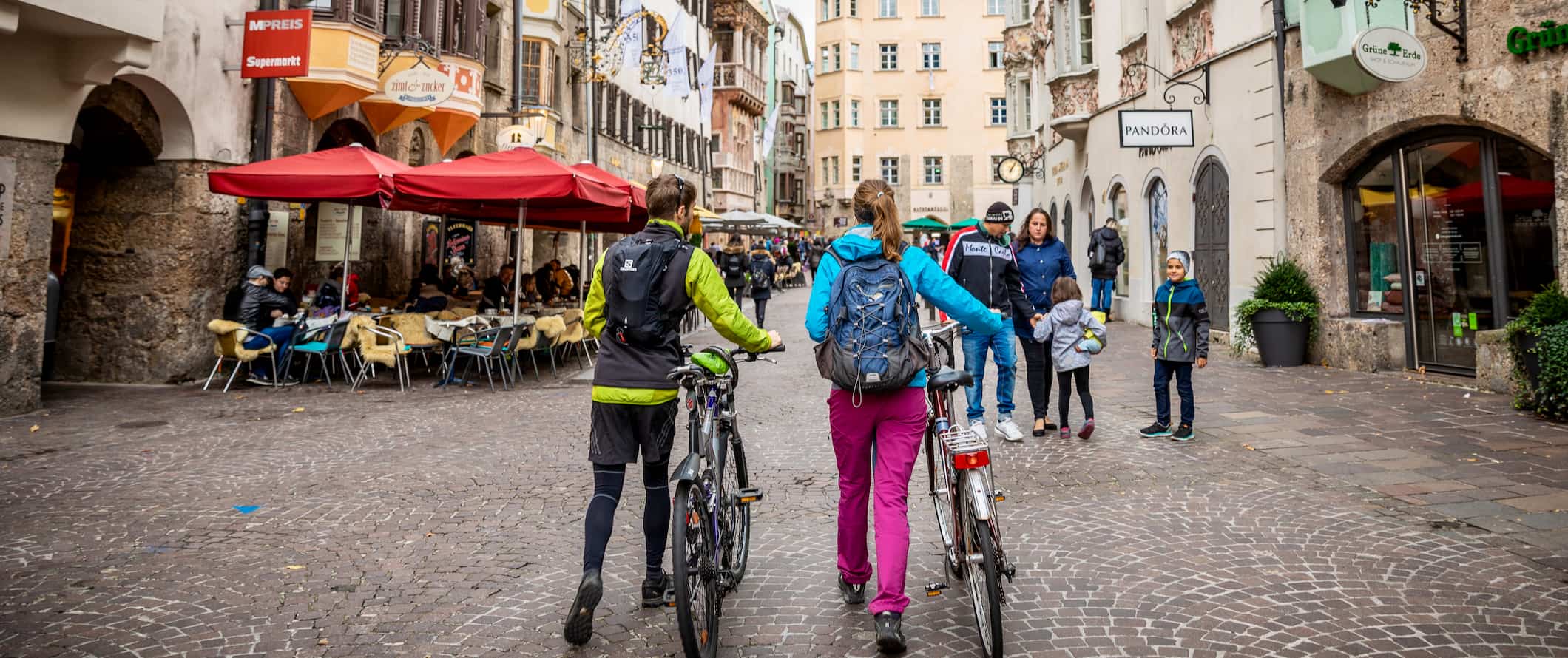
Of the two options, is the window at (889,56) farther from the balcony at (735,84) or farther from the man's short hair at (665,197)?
the man's short hair at (665,197)

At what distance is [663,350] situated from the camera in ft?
13.3

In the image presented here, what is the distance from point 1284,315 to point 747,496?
33.5 feet

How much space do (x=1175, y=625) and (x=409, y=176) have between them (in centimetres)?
929

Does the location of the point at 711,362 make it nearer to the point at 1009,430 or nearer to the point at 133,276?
the point at 1009,430

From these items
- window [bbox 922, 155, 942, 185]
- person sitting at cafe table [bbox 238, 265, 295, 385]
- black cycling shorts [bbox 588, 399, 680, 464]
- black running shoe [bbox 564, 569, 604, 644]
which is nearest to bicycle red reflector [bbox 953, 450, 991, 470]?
black cycling shorts [bbox 588, 399, 680, 464]

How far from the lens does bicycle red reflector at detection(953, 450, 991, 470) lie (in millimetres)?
3775

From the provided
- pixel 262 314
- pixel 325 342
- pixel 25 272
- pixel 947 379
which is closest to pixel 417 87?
pixel 262 314

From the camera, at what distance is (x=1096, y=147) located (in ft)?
70.9

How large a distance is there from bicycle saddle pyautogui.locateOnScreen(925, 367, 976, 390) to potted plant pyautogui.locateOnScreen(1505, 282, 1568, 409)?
6.93 meters

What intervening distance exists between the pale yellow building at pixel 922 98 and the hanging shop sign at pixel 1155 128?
41915 mm

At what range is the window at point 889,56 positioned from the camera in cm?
5778

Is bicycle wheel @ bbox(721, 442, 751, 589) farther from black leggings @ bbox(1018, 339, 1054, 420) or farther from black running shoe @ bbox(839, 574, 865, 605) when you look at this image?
black leggings @ bbox(1018, 339, 1054, 420)

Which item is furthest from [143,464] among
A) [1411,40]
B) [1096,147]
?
[1096,147]

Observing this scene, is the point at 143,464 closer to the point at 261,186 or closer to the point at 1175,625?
the point at 261,186
